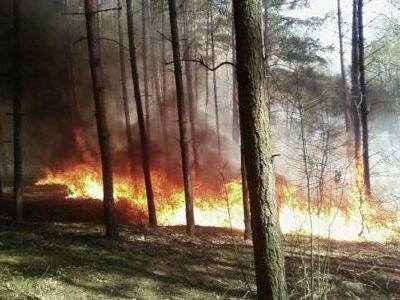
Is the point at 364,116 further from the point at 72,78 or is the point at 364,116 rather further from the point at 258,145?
the point at 72,78

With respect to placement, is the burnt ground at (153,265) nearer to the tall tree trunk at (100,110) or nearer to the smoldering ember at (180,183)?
the smoldering ember at (180,183)

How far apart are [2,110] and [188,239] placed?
799 inches

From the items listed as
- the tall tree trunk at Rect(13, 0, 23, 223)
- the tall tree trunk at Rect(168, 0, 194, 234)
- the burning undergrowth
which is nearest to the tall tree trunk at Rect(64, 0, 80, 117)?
the burning undergrowth

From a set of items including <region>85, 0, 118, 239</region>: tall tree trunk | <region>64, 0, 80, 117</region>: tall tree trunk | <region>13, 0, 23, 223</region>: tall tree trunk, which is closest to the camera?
<region>85, 0, 118, 239</region>: tall tree trunk

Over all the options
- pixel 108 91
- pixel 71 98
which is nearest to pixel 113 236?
pixel 71 98

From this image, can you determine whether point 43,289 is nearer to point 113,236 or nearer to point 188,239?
point 113,236

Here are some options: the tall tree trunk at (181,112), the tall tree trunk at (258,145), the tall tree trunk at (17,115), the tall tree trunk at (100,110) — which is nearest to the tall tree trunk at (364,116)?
the tall tree trunk at (181,112)

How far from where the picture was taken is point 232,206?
19359mm

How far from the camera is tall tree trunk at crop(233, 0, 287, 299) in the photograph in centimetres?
548

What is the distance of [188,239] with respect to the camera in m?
13.3

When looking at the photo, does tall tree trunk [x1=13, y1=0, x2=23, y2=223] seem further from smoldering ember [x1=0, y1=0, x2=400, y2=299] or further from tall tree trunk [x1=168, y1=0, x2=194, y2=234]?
tall tree trunk [x1=168, y1=0, x2=194, y2=234]

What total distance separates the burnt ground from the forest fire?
4.70ft

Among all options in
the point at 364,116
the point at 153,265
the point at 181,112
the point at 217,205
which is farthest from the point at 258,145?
the point at 217,205

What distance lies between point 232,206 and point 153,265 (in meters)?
9.38
